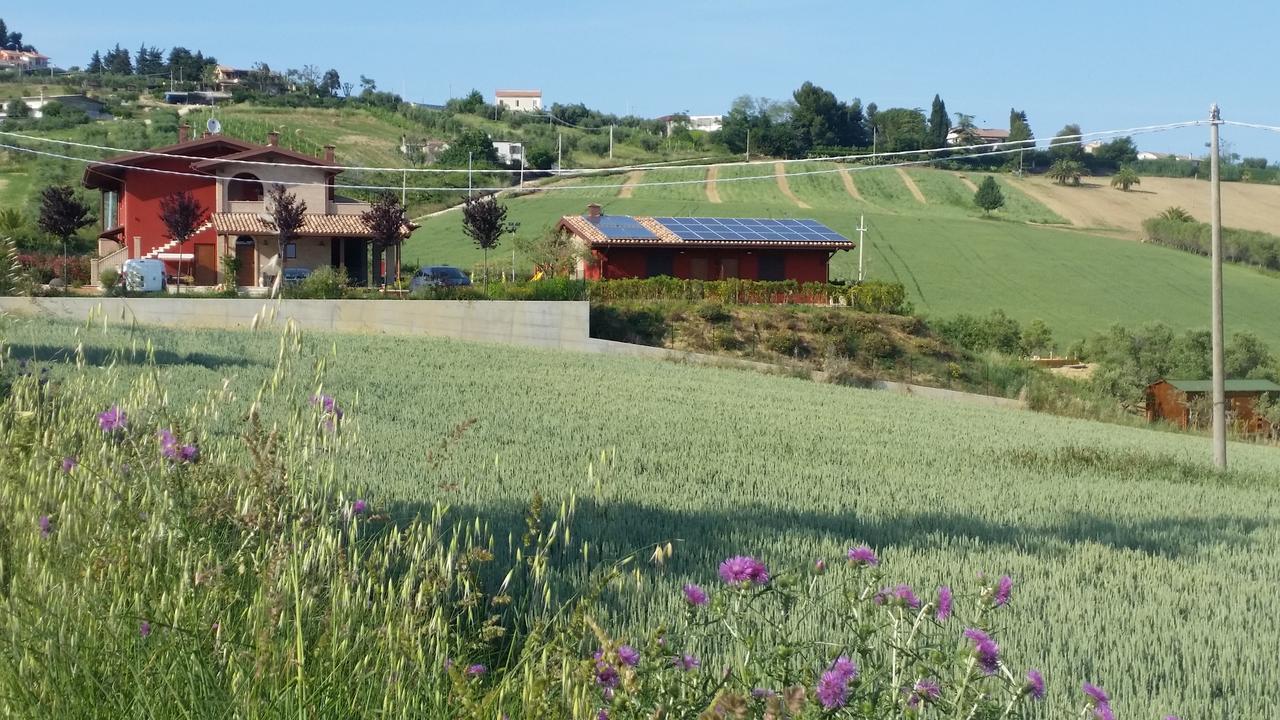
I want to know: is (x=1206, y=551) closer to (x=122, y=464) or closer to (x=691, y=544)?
(x=691, y=544)

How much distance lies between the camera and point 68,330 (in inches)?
809

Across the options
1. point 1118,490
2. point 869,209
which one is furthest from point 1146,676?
point 869,209

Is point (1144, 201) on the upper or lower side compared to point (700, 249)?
upper

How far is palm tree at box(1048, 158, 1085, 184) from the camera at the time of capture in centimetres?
9581

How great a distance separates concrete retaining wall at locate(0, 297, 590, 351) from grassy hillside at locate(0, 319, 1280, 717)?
7756mm

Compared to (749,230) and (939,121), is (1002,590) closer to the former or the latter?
(749,230)

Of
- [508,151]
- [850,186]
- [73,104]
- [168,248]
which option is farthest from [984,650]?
[73,104]

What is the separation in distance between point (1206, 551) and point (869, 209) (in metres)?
76.8

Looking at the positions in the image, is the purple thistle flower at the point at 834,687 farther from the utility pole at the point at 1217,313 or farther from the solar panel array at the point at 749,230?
the solar panel array at the point at 749,230

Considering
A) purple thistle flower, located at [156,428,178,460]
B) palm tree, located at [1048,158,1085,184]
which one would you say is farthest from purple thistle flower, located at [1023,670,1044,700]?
palm tree, located at [1048,158,1085,184]

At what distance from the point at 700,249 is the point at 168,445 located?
41689mm

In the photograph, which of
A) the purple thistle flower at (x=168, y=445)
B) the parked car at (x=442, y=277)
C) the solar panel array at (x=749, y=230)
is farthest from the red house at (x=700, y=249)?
the purple thistle flower at (x=168, y=445)

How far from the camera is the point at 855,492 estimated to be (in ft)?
35.3

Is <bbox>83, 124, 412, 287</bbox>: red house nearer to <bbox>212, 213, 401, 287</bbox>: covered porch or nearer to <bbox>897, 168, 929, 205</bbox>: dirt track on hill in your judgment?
<bbox>212, 213, 401, 287</bbox>: covered porch
